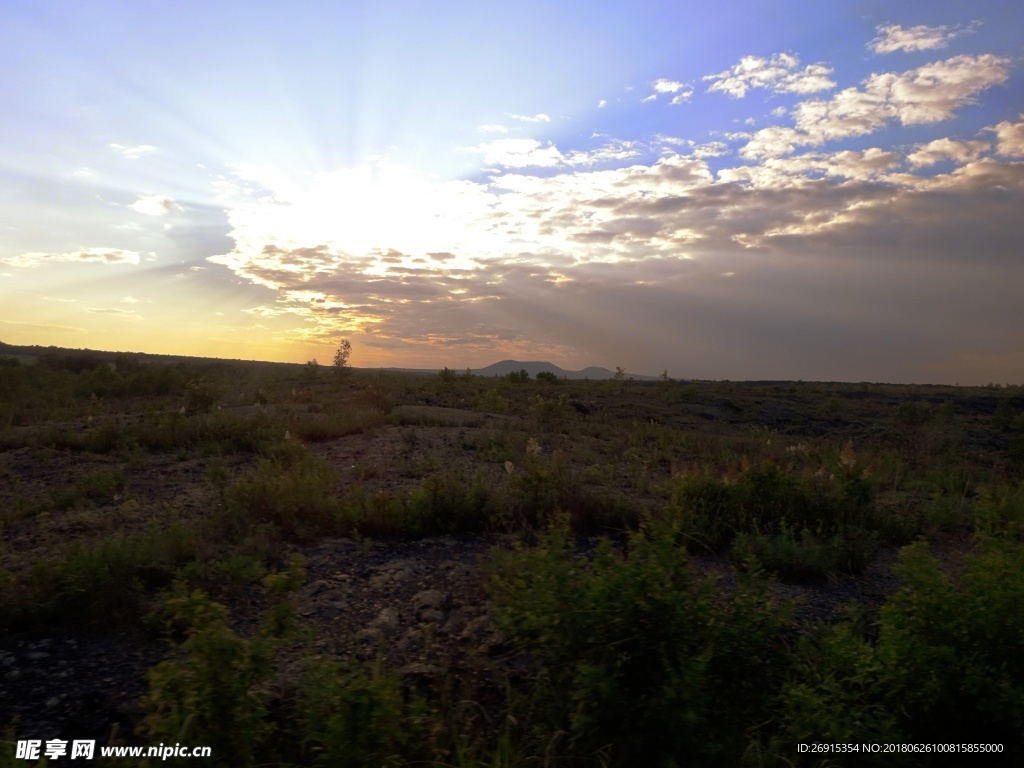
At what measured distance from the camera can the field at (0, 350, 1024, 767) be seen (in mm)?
3045

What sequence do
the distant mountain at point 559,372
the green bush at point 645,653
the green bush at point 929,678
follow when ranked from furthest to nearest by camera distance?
the distant mountain at point 559,372, the green bush at point 929,678, the green bush at point 645,653

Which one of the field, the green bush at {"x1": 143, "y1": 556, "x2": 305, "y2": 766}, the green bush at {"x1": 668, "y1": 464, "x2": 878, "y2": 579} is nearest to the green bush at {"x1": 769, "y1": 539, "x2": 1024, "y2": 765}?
the field

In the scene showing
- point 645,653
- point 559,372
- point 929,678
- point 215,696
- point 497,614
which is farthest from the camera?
point 559,372

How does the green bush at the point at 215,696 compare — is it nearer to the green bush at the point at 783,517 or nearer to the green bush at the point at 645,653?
the green bush at the point at 645,653

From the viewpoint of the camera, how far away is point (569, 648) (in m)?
3.20

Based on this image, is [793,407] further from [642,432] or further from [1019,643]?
[1019,643]

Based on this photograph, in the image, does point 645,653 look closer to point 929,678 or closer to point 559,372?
point 929,678

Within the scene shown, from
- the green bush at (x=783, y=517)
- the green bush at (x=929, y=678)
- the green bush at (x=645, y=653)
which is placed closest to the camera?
the green bush at (x=645, y=653)

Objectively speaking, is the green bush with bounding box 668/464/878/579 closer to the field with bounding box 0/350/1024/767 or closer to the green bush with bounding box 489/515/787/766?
the field with bounding box 0/350/1024/767

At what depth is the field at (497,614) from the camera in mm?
3045

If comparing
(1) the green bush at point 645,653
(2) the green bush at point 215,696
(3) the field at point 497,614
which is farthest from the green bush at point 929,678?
(2) the green bush at point 215,696

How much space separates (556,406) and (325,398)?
5.64 m

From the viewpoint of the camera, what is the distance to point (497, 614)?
3592mm

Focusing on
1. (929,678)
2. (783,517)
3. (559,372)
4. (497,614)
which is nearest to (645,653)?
(497,614)
